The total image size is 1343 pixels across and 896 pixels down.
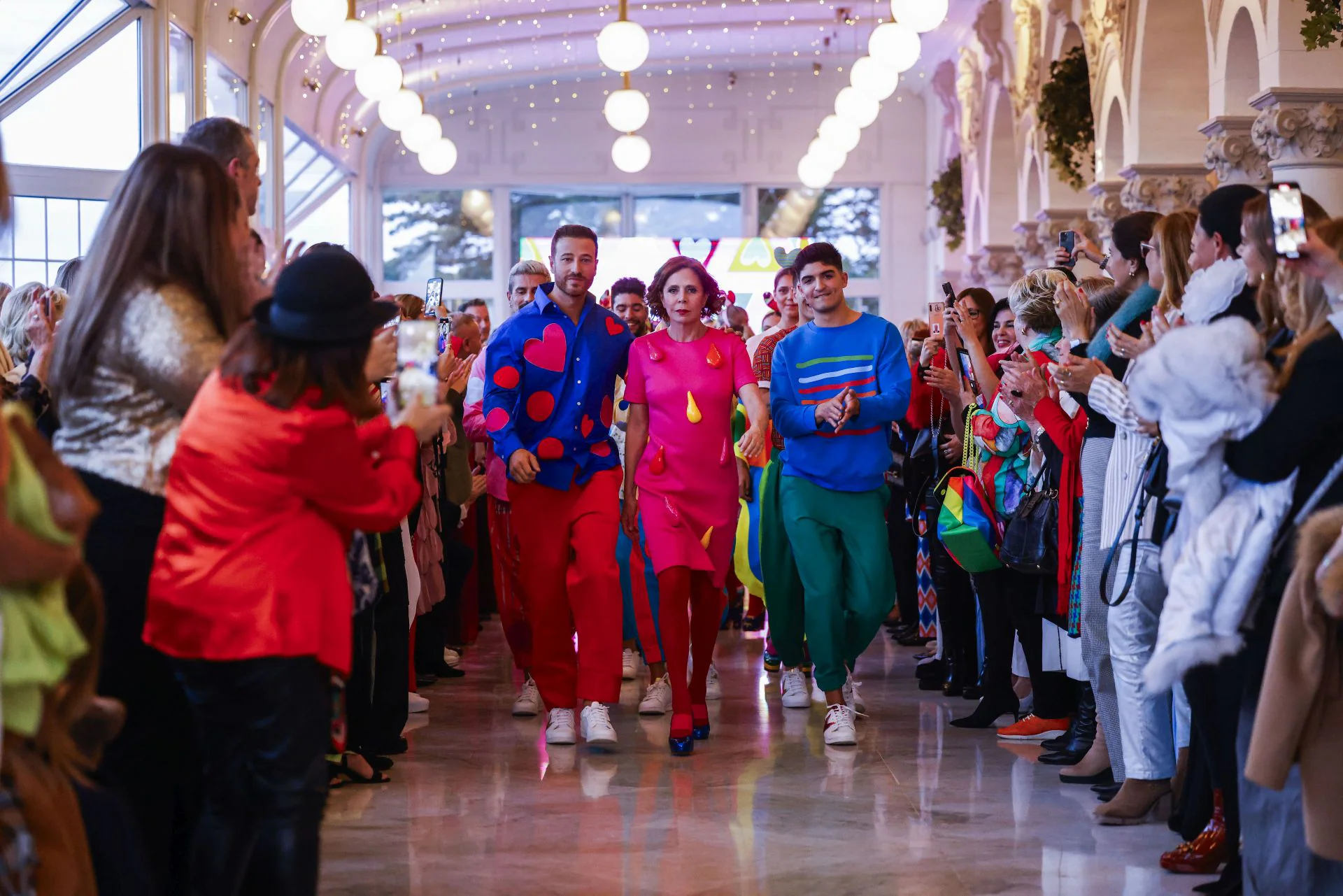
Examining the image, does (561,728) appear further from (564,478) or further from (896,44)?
(896,44)

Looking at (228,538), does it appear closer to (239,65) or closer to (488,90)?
(239,65)

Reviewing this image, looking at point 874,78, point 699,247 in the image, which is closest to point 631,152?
point 874,78

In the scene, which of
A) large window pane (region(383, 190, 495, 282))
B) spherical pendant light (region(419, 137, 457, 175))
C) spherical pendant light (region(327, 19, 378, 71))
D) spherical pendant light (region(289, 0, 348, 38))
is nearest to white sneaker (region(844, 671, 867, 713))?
spherical pendant light (region(289, 0, 348, 38))

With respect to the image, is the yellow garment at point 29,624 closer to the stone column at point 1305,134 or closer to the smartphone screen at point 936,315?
the smartphone screen at point 936,315

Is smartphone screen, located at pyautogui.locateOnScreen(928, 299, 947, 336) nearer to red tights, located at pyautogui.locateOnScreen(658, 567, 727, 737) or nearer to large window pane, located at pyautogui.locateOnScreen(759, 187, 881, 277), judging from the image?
red tights, located at pyautogui.locateOnScreen(658, 567, 727, 737)

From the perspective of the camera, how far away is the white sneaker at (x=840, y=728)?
17.9ft

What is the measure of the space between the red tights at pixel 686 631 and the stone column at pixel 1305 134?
3225mm

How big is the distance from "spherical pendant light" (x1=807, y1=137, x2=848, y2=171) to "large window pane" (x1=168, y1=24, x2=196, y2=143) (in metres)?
5.67

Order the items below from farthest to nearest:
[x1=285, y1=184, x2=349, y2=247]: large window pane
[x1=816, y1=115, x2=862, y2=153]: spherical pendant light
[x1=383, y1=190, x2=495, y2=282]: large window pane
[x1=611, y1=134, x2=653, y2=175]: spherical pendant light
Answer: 1. [x1=383, y1=190, x2=495, y2=282]: large window pane
2. [x1=285, y1=184, x2=349, y2=247]: large window pane
3. [x1=816, y1=115, x2=862, y2=153]: spherical pendant light
4. [x1=611, y1=134, x2=653, y2=175]: spherical pendant light

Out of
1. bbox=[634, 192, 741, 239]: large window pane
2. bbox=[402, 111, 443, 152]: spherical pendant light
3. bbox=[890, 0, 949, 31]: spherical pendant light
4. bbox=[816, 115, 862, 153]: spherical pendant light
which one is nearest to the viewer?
bbox=[890, 0, 949, 31]: spherical pendant light

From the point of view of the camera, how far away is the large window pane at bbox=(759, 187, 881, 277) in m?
19.4

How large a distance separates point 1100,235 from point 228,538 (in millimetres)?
A: 8187

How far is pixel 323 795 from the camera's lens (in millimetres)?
2893

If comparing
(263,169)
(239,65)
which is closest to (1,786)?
(239,65)
